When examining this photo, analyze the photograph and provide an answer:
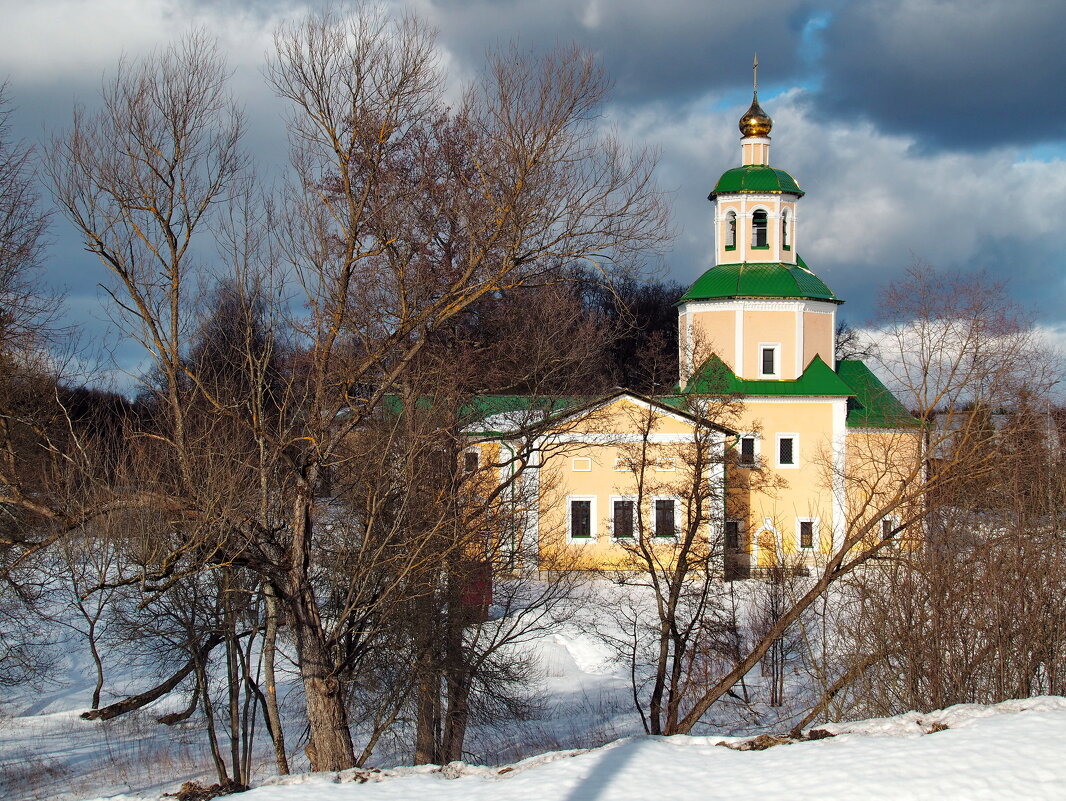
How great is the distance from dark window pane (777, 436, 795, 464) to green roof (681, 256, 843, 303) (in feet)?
15.2

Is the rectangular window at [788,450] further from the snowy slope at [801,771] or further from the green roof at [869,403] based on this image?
the snowy slope at [801,771]

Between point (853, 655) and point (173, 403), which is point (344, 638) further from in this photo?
point (853, 655)

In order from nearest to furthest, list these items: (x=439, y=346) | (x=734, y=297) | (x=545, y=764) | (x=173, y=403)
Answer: (x=545, y=764) < (x=173, y=403) < (x=439, y=346) < (x=734, y=297)

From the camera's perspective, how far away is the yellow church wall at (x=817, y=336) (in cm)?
3312

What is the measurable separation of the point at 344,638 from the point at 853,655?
620cm

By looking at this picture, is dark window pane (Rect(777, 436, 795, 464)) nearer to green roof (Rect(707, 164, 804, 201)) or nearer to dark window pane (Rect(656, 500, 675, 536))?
dark window pane (Rect(656, 500, 675, 536))

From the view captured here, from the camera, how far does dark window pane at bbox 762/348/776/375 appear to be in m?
32.8

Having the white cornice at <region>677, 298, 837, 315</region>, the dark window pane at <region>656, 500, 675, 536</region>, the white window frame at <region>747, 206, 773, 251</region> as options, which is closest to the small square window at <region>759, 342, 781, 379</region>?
the white cornice at <region>677, 298, 837, 315</region>

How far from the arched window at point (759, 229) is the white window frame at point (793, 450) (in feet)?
21.8

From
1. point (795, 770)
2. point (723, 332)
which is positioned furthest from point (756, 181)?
point (795, 770)

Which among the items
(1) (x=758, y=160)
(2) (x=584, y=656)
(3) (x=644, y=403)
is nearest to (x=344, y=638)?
(2) (x=584, y=656)

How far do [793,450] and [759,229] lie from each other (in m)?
7.71

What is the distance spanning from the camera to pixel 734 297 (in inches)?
1286

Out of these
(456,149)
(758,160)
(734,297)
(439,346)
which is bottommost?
(439,346)
